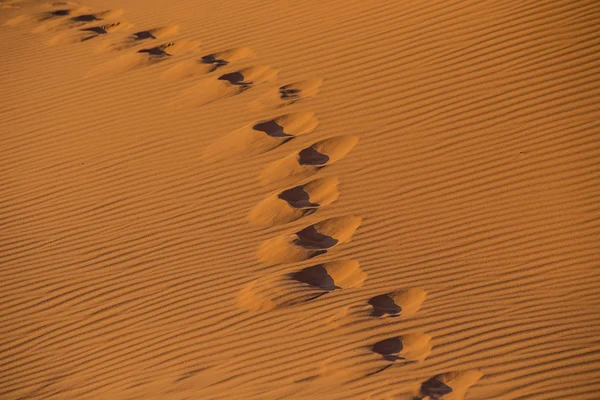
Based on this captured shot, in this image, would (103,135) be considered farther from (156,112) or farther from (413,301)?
(413,301)


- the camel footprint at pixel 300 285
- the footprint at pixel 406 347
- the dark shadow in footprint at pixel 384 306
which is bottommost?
the footprint at pixel 406 347

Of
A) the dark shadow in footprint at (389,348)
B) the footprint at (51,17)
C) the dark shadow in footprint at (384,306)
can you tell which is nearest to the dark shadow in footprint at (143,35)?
the footprint at (51,17)

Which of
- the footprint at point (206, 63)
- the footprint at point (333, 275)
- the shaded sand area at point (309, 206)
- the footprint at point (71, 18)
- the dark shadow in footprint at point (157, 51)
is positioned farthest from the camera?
the footprint at point (71, 18)

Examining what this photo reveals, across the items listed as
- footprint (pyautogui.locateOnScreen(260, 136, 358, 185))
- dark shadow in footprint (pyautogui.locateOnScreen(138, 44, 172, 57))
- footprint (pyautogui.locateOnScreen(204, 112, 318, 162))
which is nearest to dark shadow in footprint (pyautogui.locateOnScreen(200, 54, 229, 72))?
dark shadow in footprint (pyautogui.locateOnScreen(138, 44, 172, 57))

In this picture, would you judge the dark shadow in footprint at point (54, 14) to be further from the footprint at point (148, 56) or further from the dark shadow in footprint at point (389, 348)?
the dark shadow in footprint at point (389, 348)

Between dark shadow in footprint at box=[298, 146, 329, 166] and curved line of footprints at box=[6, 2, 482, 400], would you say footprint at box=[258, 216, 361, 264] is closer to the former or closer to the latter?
curved line of footprints at box=[6, 2, 482, 400]

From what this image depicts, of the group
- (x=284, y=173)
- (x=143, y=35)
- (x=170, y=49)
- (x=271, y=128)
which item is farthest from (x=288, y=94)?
(x=143, y=35)

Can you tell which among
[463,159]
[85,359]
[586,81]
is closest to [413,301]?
[463,159]
